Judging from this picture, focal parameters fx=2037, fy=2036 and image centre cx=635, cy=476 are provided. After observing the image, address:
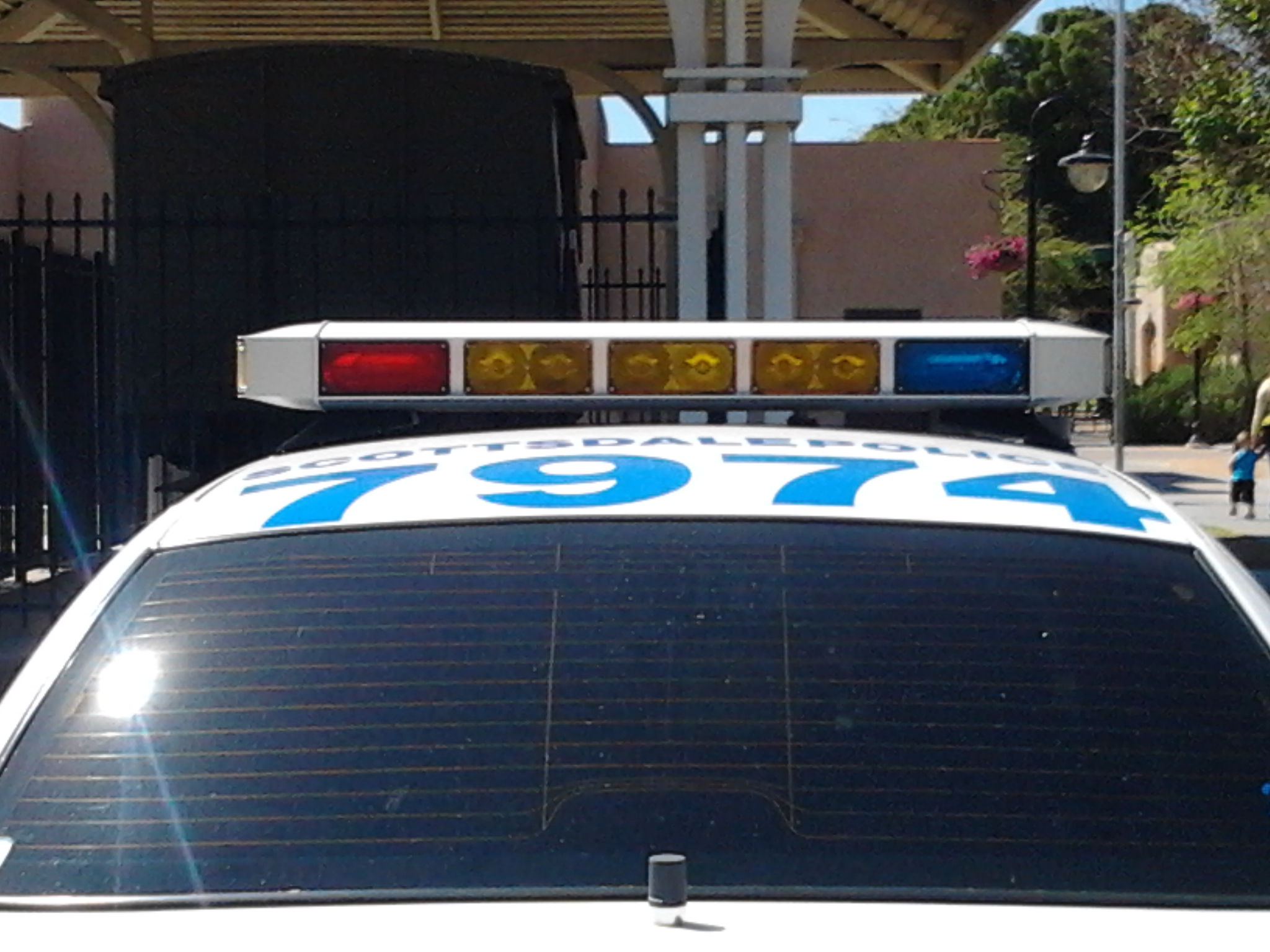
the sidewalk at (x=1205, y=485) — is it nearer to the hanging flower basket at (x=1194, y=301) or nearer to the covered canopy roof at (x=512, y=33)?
the covered canopy roof at (x=512, y=33)

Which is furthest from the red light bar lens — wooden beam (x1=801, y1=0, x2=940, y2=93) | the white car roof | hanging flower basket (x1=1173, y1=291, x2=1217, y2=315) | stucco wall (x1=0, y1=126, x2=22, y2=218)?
hanging flower basket (x1=1173, y1=291, x2=1217, y2=315)

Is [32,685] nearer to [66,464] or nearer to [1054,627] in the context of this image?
[1054,627]

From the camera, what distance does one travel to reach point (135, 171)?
873cm

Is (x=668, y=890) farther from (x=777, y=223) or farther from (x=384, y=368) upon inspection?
(x=777, y=223)

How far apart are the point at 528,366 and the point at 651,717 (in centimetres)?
136

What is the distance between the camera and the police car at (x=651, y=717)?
2039 mm

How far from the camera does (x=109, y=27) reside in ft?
36.1

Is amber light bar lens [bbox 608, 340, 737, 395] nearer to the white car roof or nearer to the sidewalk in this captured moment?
the white car roof

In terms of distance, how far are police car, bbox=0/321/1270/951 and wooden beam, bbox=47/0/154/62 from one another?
28.1 ft

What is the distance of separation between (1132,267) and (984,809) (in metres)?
41.2

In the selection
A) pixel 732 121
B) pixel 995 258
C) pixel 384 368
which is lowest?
pixel 384 368

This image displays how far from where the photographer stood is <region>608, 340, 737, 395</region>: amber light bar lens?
357 cm

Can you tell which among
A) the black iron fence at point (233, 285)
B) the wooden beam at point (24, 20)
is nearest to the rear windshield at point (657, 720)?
the black iron fence at point (233, 285)

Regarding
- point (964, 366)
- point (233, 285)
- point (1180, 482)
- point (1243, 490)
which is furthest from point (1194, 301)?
point (964, 366)
